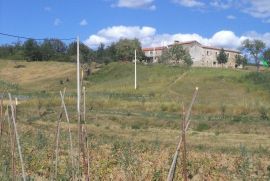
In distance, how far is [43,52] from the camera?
108938mm

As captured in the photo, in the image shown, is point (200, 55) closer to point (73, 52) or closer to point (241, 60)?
point (241, 60)

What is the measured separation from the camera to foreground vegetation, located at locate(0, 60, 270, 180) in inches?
497

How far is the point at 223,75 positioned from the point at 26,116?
3225 centimetres

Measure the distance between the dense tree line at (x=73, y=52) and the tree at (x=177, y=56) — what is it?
6.34m

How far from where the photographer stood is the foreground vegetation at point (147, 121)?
12633mm

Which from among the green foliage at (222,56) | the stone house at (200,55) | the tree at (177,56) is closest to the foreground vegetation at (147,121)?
the tree at (177,56)

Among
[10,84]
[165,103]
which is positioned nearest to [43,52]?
[10,84]

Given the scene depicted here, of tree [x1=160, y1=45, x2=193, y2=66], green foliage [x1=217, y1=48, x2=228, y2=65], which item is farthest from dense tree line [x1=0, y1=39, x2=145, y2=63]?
green foliage [x1=217, y1=48, x2=228, y2=65]

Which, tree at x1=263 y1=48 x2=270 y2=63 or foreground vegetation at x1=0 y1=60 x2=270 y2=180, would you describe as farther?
tree at x1=263 y1=48 x2=270 y2=63

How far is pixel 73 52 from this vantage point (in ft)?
376

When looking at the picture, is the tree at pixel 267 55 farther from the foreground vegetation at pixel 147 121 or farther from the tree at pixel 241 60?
the foreground vegetation at pixel 147 121

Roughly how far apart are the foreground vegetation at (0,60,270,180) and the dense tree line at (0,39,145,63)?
262 inches

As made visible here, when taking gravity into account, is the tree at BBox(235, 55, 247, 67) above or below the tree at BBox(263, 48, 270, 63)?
below

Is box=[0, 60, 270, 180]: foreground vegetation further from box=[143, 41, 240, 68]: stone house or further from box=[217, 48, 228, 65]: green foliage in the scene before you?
box=[143, 41, 240, 68]: stone house
